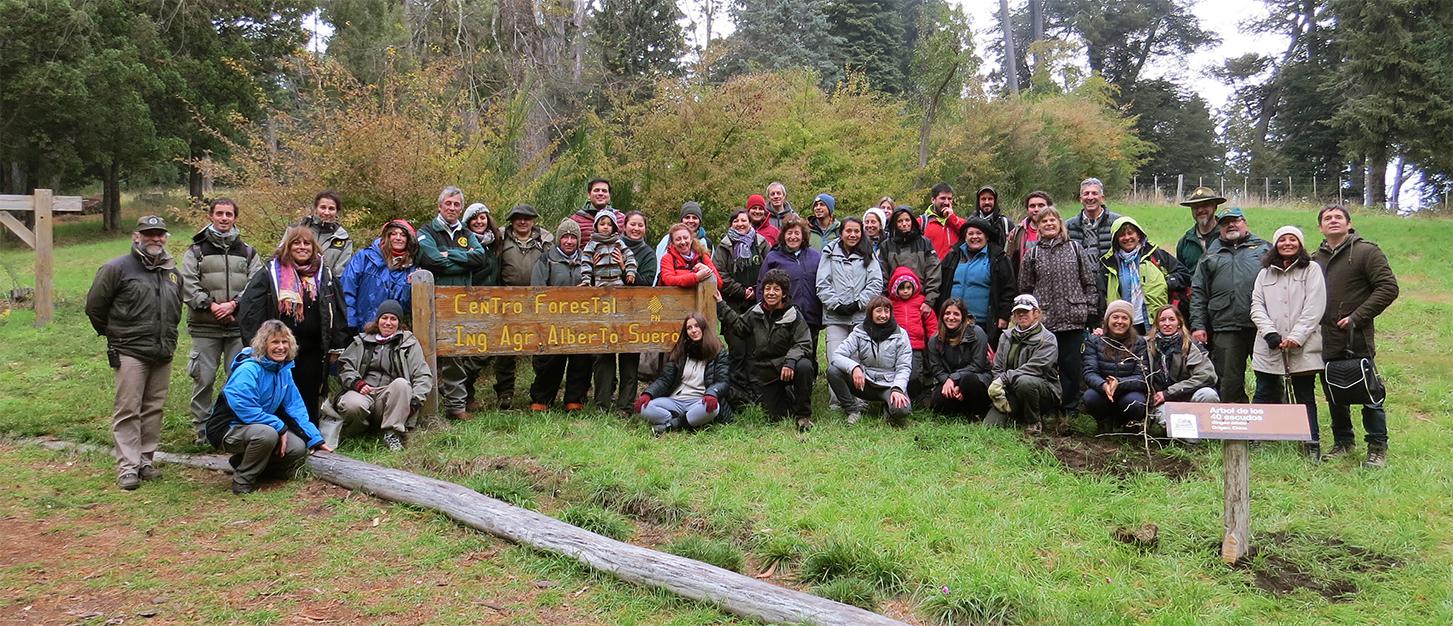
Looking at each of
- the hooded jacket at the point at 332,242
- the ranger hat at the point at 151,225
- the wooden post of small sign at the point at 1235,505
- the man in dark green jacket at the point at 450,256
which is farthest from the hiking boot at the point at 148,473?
the wooden post of small sign at the point at 1235,505

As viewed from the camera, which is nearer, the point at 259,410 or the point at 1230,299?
the point at 259,410

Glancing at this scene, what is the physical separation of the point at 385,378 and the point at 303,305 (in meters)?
0.78

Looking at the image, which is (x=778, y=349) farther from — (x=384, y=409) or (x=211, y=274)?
(x=211, y=274)

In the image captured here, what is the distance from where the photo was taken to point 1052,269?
712 centimetres

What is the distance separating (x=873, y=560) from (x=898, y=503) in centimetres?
93

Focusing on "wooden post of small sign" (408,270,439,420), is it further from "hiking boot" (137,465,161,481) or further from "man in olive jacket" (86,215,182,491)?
"hiking boot" (137,465,161,481)

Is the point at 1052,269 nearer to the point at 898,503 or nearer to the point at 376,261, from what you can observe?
the point at 898,503

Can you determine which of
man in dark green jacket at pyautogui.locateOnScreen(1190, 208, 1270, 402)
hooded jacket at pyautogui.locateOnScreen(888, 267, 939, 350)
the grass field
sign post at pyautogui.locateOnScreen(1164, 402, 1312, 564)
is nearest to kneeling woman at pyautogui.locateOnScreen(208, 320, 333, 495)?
the grass field

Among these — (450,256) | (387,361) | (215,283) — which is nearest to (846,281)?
(450,256)

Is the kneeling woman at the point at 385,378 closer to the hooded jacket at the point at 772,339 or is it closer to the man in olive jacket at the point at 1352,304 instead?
the hooded jacket at the point at 772,339

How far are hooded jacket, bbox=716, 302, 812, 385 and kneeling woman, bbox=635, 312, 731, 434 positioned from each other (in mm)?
264

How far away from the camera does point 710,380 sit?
7176 mm

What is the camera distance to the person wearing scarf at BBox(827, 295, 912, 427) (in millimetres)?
7137

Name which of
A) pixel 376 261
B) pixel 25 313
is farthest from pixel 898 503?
pixel 25 313
